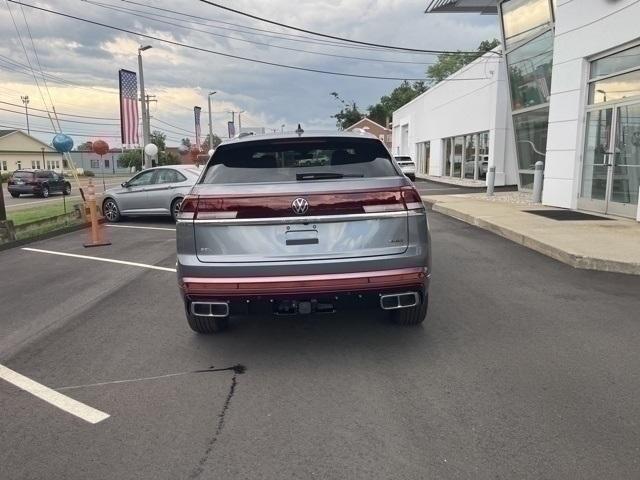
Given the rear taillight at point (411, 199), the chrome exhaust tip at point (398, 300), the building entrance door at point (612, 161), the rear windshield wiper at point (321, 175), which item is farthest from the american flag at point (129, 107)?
the chrome exhaust tip at point (398, 300)

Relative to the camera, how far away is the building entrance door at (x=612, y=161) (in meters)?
11.0

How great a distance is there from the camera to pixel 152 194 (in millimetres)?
13742

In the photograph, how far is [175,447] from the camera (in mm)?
3012

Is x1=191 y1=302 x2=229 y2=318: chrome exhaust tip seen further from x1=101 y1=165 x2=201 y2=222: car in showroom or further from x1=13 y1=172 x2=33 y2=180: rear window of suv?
x1=13 y1=172 x2=33 y2=180: rear window of suv

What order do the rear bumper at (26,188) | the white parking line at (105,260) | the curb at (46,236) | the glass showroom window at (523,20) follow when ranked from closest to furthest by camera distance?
the white parking line at (105,260), the curb at (46,236), the glass showroom window at (523,20), the rear bumper at (26,188)

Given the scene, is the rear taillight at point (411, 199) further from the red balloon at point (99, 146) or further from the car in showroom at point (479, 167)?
the car in showroom at point (479, 167)

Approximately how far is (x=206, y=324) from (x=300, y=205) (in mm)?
1568

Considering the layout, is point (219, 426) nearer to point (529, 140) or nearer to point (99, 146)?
point (529, 140)

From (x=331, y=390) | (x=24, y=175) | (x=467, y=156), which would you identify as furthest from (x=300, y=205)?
(x=24, y=175)

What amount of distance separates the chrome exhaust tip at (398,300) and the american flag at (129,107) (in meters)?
22.9

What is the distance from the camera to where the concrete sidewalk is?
7.24 m

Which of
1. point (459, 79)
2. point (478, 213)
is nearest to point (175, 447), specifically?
point (478, 213)

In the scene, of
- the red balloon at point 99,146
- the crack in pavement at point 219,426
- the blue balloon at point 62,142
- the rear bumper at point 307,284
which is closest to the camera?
the crack in pavement at point 219,426

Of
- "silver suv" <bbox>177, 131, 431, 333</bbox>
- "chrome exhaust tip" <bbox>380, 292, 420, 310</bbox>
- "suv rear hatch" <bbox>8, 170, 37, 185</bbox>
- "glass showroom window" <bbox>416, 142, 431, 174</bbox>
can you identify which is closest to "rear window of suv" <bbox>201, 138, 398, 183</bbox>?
"silver suv" <bbox>177, 131, 431, 333</bbox>
